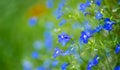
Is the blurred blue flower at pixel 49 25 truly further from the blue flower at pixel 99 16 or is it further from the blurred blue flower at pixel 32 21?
the blue flower at pixel 99 16

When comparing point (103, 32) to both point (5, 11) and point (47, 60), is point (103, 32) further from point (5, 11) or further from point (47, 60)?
point (5, 11)

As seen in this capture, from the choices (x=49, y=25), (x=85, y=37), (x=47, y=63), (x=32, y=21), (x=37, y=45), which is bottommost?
(x=85, y=37)

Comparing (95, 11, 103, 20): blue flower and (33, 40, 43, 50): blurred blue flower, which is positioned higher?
(33, 40, 43, 50): blurred blue flower

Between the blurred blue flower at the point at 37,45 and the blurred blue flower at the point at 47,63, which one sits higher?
the blurred blue flower at the point at 37,45

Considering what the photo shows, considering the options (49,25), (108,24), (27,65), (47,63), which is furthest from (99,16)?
(49,25)

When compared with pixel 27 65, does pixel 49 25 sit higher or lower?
higher

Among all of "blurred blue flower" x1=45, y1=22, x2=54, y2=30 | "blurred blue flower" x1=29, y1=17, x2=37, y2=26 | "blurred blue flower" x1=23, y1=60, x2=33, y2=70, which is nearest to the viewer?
"blurred blue flower" x1=23, y1=60, x2=33, y2=70

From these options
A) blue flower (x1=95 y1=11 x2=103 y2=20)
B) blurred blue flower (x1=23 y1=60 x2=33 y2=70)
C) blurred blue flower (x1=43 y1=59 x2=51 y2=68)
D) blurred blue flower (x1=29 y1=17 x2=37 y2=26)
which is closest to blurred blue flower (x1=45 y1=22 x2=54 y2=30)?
blurred blue flower (x1=29 y1=17 x2=37 y2=26)

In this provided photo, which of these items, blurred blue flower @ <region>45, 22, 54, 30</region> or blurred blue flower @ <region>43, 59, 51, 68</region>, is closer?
blurred blue flower @ <region>43, 59, 51, 68</region>

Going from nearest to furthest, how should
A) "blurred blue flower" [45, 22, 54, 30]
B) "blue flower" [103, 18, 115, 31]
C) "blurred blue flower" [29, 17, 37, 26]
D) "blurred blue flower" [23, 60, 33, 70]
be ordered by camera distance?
1. "blue flower" [103, 18, 115, 31]
2. "blurred blue flower" [23, 60, 33, 70]
3. "blurred blue flower" [45, 22, 54, 30]
4. "blurred blue flower" [29, 17, 37, 26]

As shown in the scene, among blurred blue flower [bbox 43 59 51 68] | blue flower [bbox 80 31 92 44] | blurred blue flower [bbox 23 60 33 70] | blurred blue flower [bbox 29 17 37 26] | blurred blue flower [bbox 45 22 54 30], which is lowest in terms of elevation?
blue flower [bbox 80 31 92 44]

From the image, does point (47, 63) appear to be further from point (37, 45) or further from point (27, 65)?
point (37, 45)

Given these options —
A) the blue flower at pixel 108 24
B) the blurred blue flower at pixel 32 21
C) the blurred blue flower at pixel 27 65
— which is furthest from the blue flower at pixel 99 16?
the blurred blue flower at pixel 32 21

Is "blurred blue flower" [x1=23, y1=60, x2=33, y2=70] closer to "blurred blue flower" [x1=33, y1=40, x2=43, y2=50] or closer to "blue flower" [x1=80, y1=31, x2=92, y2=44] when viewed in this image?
"blurred blue flower" [x1=33, y1=40, x2=43, y2=50]
